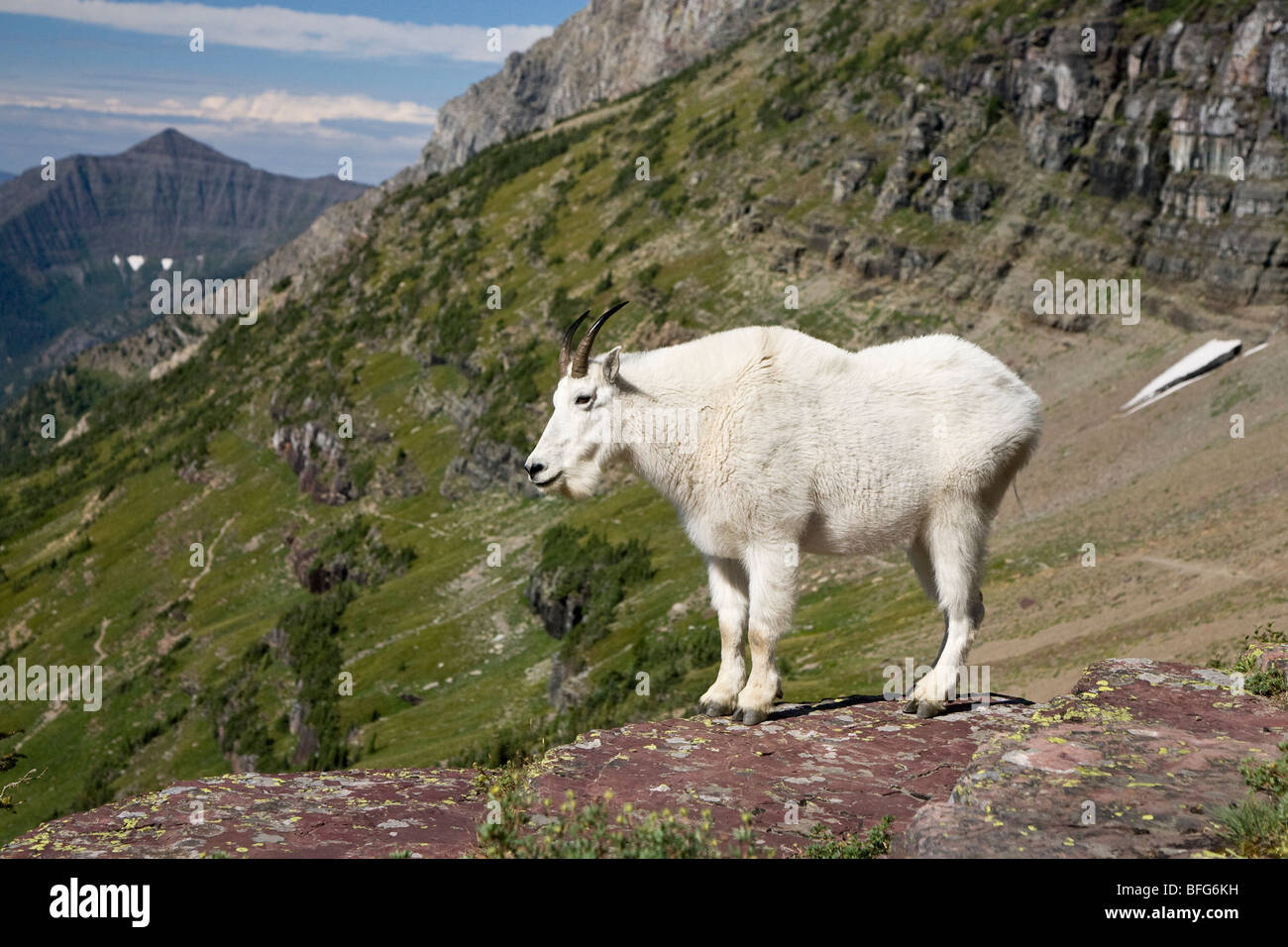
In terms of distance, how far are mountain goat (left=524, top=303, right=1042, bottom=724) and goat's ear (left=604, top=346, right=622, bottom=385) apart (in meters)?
0.02

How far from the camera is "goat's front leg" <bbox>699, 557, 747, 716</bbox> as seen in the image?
13.0 m

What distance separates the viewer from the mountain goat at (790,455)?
12.2 meters

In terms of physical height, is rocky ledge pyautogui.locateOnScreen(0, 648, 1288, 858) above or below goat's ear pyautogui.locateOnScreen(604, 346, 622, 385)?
below

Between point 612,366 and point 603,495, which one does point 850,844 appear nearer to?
point 612,366

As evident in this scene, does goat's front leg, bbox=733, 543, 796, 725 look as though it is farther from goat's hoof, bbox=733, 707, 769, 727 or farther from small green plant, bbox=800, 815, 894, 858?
small green plant, bbox=800, 815, 894, 858

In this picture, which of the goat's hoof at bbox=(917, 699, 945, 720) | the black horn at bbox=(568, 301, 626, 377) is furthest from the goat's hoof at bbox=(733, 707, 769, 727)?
the black horn at bbox=(568, 301, 626, 377)

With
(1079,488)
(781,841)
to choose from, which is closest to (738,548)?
(781,841)

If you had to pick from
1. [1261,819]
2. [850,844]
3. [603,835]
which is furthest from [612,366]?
Answer: [1261,819]

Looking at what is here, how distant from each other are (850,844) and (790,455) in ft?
16.9

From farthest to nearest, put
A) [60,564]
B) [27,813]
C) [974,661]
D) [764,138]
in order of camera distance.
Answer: [60,564] → [764,138] → [27,813] → [974,661]

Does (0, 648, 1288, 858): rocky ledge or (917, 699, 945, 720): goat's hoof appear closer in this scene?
(0, 648, 1288, 858): rocky ledge

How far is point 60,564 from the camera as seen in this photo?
149 m
